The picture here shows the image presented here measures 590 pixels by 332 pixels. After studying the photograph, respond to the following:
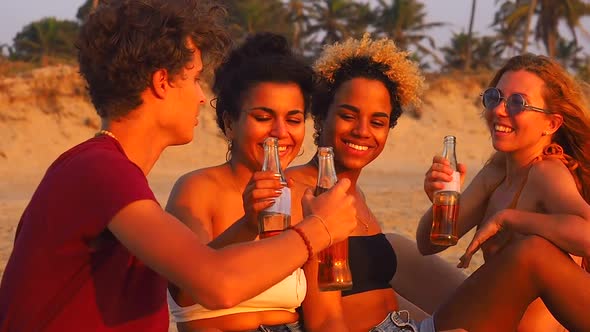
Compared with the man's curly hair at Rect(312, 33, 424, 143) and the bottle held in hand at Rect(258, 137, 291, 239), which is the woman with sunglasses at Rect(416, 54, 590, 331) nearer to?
the man's curly hair at Rect(312, 33, 424, 143)

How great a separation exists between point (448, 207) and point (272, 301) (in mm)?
958

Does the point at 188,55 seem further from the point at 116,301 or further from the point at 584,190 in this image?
the point at 584,190

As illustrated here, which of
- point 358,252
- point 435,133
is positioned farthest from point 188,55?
point 435,133

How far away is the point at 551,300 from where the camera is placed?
3451 millimetres

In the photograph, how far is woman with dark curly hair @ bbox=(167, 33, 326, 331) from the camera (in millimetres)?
3385

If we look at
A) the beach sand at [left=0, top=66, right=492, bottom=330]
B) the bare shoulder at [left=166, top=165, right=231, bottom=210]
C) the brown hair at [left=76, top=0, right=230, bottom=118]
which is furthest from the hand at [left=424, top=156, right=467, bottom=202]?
the beach sand at [left=0, top=66, right=492, bottom=330]

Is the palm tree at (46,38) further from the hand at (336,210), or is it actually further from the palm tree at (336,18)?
the hand at (336,210)

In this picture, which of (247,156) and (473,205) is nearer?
(247,156)

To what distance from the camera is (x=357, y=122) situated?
416cm

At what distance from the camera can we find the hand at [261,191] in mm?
2852

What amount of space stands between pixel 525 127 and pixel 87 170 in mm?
2377

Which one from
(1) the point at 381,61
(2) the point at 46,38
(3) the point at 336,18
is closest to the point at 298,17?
(3) the point at 336,18

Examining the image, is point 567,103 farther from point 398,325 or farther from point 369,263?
point 398,325

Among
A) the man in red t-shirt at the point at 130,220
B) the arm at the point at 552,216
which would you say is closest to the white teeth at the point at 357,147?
the arm at the point at 552,216
